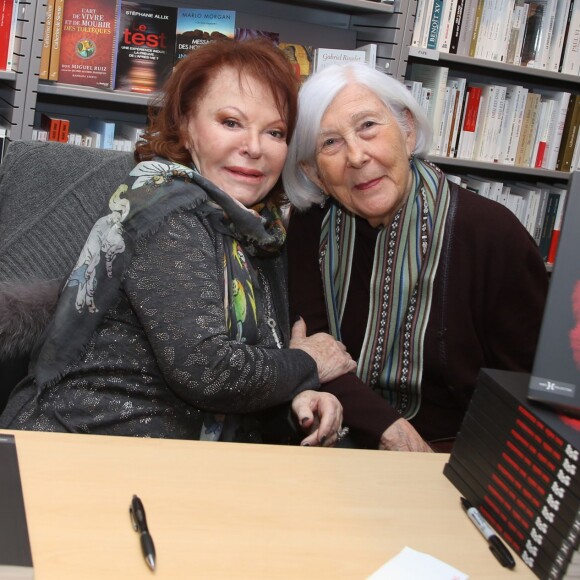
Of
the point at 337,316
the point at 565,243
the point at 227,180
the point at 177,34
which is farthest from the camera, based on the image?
the point at 177,34

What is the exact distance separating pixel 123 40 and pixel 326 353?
180 centimetres

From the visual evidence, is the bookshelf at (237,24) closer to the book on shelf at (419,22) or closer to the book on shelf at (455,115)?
the book on shelf at (419,22)

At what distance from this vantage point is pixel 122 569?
885 millimetres

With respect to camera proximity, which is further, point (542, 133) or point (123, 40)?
point (542, 133)

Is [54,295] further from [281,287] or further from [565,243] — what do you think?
[565,243]

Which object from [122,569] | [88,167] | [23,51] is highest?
[23,51]

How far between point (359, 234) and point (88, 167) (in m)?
0.64

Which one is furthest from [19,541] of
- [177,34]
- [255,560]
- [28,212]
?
[177,34]

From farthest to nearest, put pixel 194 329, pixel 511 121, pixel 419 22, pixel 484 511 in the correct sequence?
pixel 511 121
pixel 419 22
pixel 194 329
pixel 484 511

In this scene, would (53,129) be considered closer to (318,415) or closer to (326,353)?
(326,353)

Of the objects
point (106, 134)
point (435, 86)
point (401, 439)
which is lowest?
point (401, 439)

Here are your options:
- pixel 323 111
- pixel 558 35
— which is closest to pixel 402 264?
pixel 323 111

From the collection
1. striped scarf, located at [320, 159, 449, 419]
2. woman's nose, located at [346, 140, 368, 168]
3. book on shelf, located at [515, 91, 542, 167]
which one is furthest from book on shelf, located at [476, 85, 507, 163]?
woman's nose, located at [346, 140, 368, 168]

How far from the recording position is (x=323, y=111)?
1884mm
